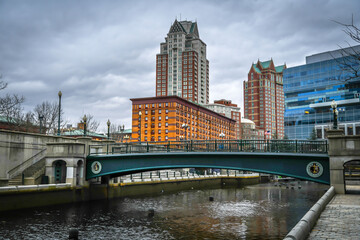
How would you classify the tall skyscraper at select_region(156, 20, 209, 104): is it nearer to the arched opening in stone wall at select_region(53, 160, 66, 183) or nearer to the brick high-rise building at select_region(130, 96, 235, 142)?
the brick high-rise building at select_region(130, 96, 235, 142)

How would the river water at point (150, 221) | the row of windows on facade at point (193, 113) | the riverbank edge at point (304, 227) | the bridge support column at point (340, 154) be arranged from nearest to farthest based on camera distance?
the riverbank edge at point (304, 227)
the river water at point (150, 221)
the bridge support column at point (340, 154)
the row of windows on facade at point (193, 113)

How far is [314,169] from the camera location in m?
24.8

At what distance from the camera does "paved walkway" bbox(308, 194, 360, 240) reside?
35.0 ft

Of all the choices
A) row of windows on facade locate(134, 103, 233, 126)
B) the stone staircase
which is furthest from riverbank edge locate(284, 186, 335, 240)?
row of windows on facade locate(134, 103, 233, 126)

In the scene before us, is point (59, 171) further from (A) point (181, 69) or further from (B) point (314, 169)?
(A) point (181, 69)

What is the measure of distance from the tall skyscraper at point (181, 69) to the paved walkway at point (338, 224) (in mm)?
164787

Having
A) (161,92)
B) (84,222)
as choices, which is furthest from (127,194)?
(161,92)

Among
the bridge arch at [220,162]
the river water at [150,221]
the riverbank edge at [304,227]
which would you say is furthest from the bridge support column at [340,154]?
the riverbank edge at [304,227]

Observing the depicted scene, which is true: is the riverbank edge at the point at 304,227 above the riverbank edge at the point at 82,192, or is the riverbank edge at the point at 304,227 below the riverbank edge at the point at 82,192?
above

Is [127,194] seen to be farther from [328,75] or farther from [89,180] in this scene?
[328,75]

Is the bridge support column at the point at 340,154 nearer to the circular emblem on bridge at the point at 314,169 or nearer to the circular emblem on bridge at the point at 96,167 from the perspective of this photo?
the circular emblem on bridge at the point at 314,169

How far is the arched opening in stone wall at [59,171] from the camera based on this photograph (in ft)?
109

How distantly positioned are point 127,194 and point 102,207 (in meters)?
9.12

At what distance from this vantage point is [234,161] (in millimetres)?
27766
